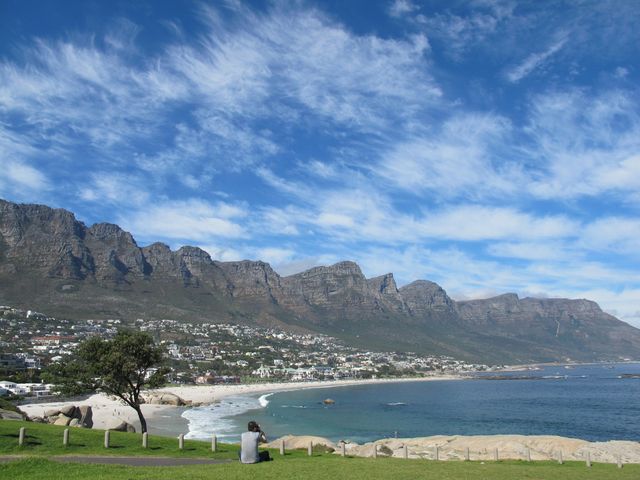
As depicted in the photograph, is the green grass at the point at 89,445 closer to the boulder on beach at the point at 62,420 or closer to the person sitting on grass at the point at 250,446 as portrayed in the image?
the person sitting on grass at the point at 250,446

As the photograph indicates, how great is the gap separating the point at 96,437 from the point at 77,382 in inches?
526

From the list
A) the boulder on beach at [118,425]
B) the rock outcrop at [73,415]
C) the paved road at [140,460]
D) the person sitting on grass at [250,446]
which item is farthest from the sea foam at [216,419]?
the person sitting on grass at [250,446]

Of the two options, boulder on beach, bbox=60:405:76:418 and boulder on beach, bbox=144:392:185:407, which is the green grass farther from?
boulder on beach, bbox=144:392:185:407

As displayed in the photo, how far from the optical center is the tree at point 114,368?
119ft

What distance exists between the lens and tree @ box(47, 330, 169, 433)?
3631 centimetres

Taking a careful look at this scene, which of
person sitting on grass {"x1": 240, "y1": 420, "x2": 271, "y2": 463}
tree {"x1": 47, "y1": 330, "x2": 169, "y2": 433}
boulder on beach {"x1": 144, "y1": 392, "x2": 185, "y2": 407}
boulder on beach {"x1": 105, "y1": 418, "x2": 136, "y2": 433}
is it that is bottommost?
boulder on beach {"x1": 144, "y1": 392, "x2": 185, "y2": 407}

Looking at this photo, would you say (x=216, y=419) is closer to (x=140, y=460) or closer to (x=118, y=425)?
(x=118, y=425)

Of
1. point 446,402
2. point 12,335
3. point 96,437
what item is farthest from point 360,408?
point 12,335

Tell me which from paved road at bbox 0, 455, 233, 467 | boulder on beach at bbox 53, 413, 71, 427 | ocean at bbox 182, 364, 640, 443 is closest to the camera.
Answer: paved road at bbox 0, 455, 233, 467

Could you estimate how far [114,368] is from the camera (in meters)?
36.3

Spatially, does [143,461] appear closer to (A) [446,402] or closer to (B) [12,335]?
(A) [446,402]

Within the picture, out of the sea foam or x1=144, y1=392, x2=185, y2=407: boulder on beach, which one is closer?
the sea foam

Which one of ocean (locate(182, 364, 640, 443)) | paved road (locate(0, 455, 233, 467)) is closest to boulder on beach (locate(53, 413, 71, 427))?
ocean (locate(182, 364, 640, 443))

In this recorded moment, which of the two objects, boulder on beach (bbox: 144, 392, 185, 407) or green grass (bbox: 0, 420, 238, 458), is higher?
green grass (bbox: 0, 420, 238, 458)
